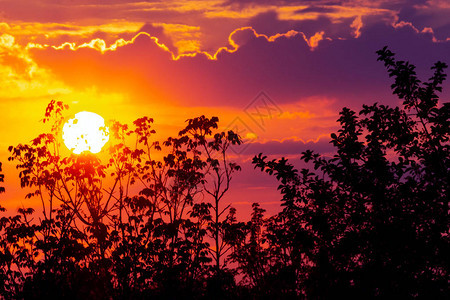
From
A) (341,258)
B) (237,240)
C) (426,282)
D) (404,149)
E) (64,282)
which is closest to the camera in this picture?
(426,282)

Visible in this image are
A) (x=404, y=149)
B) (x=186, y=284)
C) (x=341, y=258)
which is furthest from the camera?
(x=186, y=284)

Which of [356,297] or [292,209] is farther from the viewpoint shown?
[292,209]

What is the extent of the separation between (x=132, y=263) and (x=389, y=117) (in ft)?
40.3

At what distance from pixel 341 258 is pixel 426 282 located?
1924mm

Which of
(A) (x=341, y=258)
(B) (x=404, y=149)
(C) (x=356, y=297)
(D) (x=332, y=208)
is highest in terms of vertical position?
(B) (x=404, y=149)

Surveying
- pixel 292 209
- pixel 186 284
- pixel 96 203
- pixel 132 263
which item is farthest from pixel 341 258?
pixel 96 203

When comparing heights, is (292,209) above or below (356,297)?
above

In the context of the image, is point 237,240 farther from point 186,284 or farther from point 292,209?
point 292,209

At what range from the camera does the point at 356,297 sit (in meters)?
11.7

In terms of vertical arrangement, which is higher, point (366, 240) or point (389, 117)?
point (389, 117)

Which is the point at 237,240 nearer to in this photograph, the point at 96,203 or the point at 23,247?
the point at 96,203

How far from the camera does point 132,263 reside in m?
21.3

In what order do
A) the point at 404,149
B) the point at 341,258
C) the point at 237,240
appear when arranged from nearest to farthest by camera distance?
the point at 341,258 → the point at 404,149 → the point at 237,240

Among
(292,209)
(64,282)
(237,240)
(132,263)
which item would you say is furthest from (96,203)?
(292,209)
